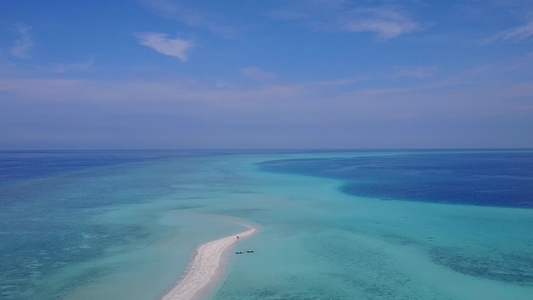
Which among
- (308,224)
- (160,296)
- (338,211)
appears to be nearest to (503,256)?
(308,224)

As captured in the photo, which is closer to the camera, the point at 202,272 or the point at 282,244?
the point at 202,272

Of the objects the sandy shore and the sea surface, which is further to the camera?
the sea surface

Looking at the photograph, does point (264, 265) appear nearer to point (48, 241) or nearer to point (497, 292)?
point (497, 292)

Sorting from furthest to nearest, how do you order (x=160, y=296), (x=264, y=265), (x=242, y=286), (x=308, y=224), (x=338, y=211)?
(x=338, y=211), (x=308, y=224), (x=264, y=265), (x=242, y=286), (x=160, y=296)

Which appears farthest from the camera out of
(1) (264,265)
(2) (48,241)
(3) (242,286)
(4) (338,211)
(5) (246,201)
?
(5) (246,201)

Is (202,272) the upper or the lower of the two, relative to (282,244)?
lower

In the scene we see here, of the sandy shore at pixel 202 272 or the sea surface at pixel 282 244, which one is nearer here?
the sandy shore at pixel 202 272

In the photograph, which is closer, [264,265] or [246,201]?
[264,265]
